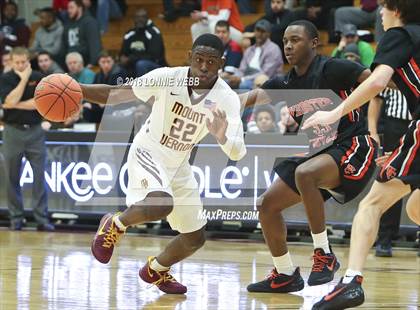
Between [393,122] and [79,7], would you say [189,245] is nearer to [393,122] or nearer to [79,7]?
[393,122]

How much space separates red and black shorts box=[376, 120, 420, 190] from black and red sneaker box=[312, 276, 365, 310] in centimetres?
68

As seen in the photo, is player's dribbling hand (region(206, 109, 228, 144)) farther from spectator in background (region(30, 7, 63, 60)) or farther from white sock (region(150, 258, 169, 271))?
spectator in background (region(30, 7, 63, 60))

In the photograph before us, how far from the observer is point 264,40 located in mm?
15141

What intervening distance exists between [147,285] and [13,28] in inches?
479

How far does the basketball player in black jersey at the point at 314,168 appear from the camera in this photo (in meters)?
7.50

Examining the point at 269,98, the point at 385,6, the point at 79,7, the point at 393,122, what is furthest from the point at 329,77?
the point at 79,7

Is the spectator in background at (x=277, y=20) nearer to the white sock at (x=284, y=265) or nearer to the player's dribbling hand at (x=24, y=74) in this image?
the player's dribbling hand at (x=24, y=74)

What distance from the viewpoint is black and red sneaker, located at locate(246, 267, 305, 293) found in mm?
7781

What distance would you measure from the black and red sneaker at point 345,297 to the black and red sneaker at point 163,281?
164 centimetres

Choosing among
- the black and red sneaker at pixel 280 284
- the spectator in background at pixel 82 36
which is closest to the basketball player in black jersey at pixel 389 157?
the black and red sneaker at pixel 280 284

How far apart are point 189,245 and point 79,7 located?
11.2 m

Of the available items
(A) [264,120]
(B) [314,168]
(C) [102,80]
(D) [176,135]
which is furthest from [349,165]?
(C) [102,80]

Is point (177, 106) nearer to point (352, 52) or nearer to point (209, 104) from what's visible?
point (209, 104)

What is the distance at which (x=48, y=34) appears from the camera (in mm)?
18344
